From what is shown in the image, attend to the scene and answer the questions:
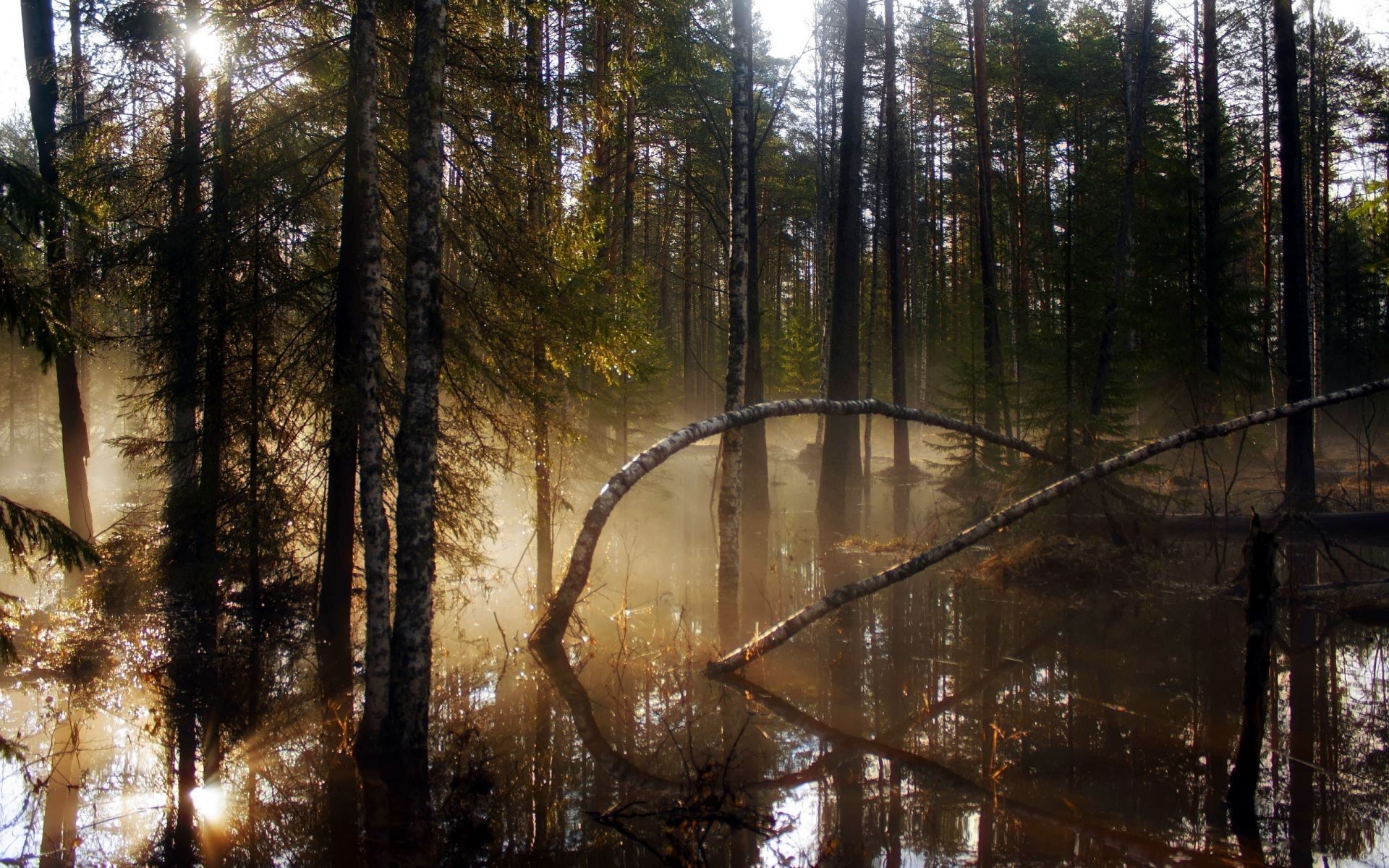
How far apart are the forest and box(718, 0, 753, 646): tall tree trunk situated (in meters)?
0.06

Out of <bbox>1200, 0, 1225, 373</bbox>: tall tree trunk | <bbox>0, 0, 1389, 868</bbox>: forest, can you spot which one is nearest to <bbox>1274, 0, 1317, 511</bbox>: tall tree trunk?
<bbox>0, 0, 1389, 868</bbox>: forest

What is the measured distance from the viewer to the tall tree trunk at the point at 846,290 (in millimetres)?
14648

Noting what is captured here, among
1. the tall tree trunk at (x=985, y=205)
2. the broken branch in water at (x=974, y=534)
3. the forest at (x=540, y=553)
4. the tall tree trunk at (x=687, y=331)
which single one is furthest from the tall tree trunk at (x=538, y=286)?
the tall tree trunk at (x=687, y=331)

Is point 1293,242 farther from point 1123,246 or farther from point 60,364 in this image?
point 60,364

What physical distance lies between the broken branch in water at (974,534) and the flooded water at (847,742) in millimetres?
422

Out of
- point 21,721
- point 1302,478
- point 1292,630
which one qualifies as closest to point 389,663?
point 21,721

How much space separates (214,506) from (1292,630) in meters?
12.3

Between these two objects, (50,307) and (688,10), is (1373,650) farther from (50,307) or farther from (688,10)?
(50,307)

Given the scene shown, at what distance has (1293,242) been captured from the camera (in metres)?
14.8

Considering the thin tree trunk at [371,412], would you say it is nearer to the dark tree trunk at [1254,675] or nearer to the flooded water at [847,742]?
the flooded water at [847,742]

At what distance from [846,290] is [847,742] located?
9.86 m

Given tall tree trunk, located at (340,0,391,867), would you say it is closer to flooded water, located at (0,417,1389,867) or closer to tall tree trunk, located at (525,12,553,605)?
flooded water, located at (0,417,1389,867)

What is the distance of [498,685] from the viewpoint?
8500mm

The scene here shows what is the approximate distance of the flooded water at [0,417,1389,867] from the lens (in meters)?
5.10
